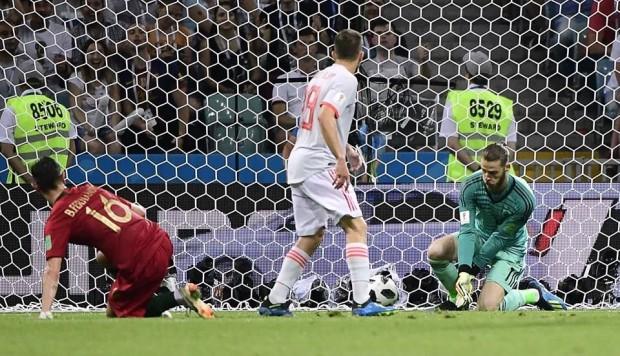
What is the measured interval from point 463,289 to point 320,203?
1.19 meters

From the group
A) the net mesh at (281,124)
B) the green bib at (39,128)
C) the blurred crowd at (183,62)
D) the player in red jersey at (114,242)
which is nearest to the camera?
the player in red jersey at (114,242)

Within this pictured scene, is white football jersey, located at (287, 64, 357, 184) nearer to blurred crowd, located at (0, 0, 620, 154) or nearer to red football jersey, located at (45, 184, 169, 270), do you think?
red football jersey, located at (45, 184, 169, 270)

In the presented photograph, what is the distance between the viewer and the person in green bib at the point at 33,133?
1096cm

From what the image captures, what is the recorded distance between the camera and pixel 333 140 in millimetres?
7926

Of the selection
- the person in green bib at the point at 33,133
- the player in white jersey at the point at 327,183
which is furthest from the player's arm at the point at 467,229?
the person in green bib at the point at 33,133

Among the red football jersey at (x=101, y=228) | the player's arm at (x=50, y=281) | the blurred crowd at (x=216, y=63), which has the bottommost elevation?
the player's arm at (x=50, y=281)

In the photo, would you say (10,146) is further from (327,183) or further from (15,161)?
(327,183)

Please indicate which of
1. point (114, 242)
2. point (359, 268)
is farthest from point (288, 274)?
point (114, 242)

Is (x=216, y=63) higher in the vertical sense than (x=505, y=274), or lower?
higher

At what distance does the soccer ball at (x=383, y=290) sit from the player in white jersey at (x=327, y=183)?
184 cm

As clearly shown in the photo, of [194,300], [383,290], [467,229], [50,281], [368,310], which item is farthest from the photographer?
[383,290]

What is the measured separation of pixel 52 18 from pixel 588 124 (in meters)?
4.72

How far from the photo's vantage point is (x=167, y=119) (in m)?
11.2

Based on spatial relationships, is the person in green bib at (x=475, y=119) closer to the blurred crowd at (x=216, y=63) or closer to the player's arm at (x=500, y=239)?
the blurred crowd at (x=216, y=63)
